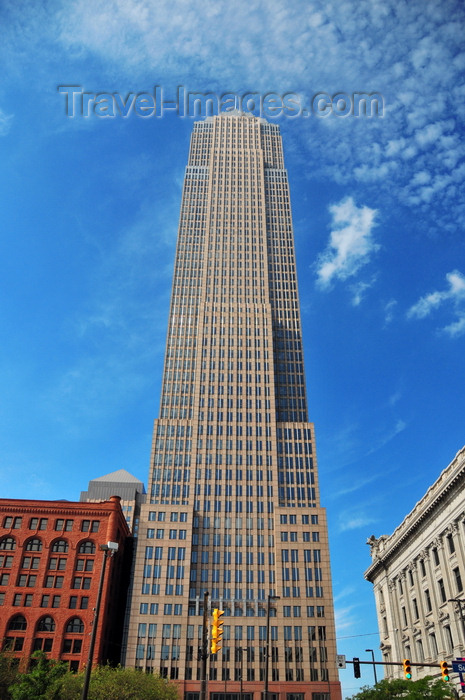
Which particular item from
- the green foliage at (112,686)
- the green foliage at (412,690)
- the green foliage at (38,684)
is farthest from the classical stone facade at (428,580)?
the green foliage at (38,684)

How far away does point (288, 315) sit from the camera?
14612 cm

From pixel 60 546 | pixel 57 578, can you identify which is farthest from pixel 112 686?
pixel 60 546

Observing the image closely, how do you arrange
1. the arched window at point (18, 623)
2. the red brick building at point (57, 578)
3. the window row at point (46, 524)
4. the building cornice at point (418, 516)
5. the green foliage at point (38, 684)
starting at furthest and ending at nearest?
the window row at point (46, 524)
the arched window at point (18, 623)
the red brick building at point (57, 578)
the green foliage at point (38, 684)
the building cornice at point (418, 516)

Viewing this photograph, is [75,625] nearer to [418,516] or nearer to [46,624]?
[46,624]

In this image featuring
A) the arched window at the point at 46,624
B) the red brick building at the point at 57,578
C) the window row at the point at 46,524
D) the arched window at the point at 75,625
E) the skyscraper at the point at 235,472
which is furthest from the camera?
the skyscraper at the point at 235,472

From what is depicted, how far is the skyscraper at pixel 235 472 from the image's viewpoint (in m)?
96.3

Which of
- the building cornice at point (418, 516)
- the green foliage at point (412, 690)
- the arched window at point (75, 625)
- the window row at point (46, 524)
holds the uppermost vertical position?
the window row at point (46, 524)

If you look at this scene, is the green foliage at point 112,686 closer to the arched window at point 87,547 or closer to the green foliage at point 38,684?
the green foliage at point 38,684

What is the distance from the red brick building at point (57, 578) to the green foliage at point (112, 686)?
1485 centimetres

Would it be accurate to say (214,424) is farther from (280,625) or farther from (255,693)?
(255,693)

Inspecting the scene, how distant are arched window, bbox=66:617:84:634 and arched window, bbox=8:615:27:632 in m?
6.32

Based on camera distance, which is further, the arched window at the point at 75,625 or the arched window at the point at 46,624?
the arched window at the point at 75,625

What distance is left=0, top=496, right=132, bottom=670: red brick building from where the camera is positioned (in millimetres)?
83938

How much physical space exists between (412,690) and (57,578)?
2227 inches
